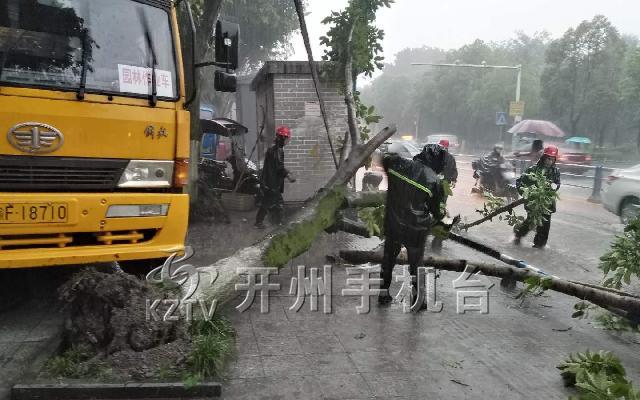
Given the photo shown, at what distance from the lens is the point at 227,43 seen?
498cm

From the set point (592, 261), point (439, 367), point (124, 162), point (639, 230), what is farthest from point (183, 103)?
point (592, 261)

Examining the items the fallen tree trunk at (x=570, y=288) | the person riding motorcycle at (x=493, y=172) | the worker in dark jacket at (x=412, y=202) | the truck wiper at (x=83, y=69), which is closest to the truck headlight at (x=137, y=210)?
the truck wiper at (x=83, y=69)

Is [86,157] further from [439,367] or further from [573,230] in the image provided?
[573,230]

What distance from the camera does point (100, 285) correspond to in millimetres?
3848

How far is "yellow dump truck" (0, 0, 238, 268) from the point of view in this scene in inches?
154

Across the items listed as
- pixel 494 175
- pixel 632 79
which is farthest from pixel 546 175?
pixel 632 79

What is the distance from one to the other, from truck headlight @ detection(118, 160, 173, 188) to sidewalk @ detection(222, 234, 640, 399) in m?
1.38

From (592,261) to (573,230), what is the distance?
280cm

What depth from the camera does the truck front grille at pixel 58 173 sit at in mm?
3855

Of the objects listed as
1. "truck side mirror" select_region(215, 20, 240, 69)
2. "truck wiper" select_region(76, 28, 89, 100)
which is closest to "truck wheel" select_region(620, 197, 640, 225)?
"truck side mirror" select_region(215, 20, 240, 69)

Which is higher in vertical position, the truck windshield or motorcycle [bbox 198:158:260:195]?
the truck windshield

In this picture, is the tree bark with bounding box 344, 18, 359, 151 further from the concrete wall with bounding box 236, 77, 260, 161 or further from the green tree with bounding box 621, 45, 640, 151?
the green tree with bounding box 621, 45, 640, 151

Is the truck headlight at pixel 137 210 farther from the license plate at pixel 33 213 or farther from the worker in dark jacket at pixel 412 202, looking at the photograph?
the worker in dark jacket at pixel 412 202

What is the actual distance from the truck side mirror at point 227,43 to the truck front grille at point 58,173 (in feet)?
4.72
